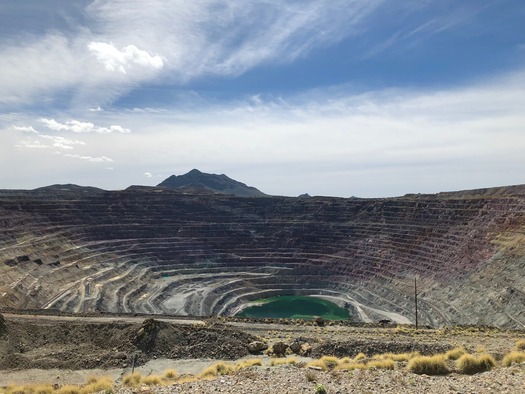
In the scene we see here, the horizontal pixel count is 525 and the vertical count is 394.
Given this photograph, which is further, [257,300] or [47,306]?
[257,300]

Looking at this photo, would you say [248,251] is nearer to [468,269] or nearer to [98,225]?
[98,225]

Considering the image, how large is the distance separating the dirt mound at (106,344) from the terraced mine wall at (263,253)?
2320 cm

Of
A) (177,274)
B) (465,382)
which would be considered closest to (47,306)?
(177,274)

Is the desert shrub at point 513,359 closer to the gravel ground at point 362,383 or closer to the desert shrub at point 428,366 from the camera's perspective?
the gravel ground at point 362,383

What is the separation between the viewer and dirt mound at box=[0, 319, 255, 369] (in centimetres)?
2870

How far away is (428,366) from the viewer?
57.3 feet

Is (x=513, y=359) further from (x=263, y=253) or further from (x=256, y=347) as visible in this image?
(x=263, y=253)

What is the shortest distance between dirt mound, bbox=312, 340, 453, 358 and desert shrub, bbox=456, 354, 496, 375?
418 inches

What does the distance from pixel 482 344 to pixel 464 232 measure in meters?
51.1

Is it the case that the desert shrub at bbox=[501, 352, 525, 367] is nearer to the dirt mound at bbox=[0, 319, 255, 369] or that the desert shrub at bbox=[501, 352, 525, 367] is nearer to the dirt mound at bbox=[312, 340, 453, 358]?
the dirt mound at bbox=[312, 340, 453, 358]

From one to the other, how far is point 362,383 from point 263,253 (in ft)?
270

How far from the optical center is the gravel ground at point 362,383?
14273 mm

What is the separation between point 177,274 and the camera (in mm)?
84938

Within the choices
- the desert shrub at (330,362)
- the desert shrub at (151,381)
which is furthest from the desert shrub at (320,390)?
the desert shrub at (151,381)
